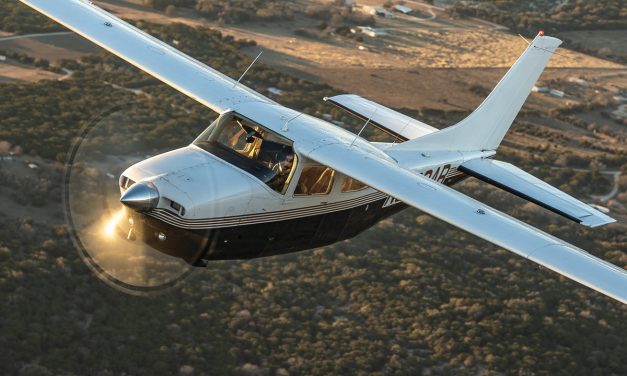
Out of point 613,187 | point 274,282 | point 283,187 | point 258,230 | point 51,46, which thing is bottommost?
point 274,282

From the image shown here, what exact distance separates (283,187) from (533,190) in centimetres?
826

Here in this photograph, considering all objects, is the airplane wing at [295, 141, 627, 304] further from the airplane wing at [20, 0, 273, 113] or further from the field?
the airplane wing at [20, 0, 273, 113]

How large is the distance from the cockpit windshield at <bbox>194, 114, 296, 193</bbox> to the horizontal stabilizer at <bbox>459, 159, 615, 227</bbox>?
7498mm

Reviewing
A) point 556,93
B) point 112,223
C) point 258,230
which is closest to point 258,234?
point 258,230

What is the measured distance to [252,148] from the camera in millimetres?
23531

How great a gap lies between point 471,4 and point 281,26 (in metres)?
24.4

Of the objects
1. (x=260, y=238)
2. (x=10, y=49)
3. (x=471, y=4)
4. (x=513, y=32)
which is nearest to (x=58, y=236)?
(x=260, y=238)

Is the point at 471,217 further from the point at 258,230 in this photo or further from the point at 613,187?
the point at 613,187

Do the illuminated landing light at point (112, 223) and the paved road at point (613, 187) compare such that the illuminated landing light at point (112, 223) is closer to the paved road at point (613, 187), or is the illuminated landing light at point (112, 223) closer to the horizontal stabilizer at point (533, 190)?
the horizontal stabilizer at point (533, 190)

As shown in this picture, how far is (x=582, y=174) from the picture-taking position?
48.7 m

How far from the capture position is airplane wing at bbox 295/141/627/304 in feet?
69.1

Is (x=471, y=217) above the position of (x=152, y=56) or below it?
above

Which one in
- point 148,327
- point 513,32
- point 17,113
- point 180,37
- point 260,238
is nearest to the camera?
point 260,238

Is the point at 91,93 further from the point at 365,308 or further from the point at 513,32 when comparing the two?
the point at 513,32
